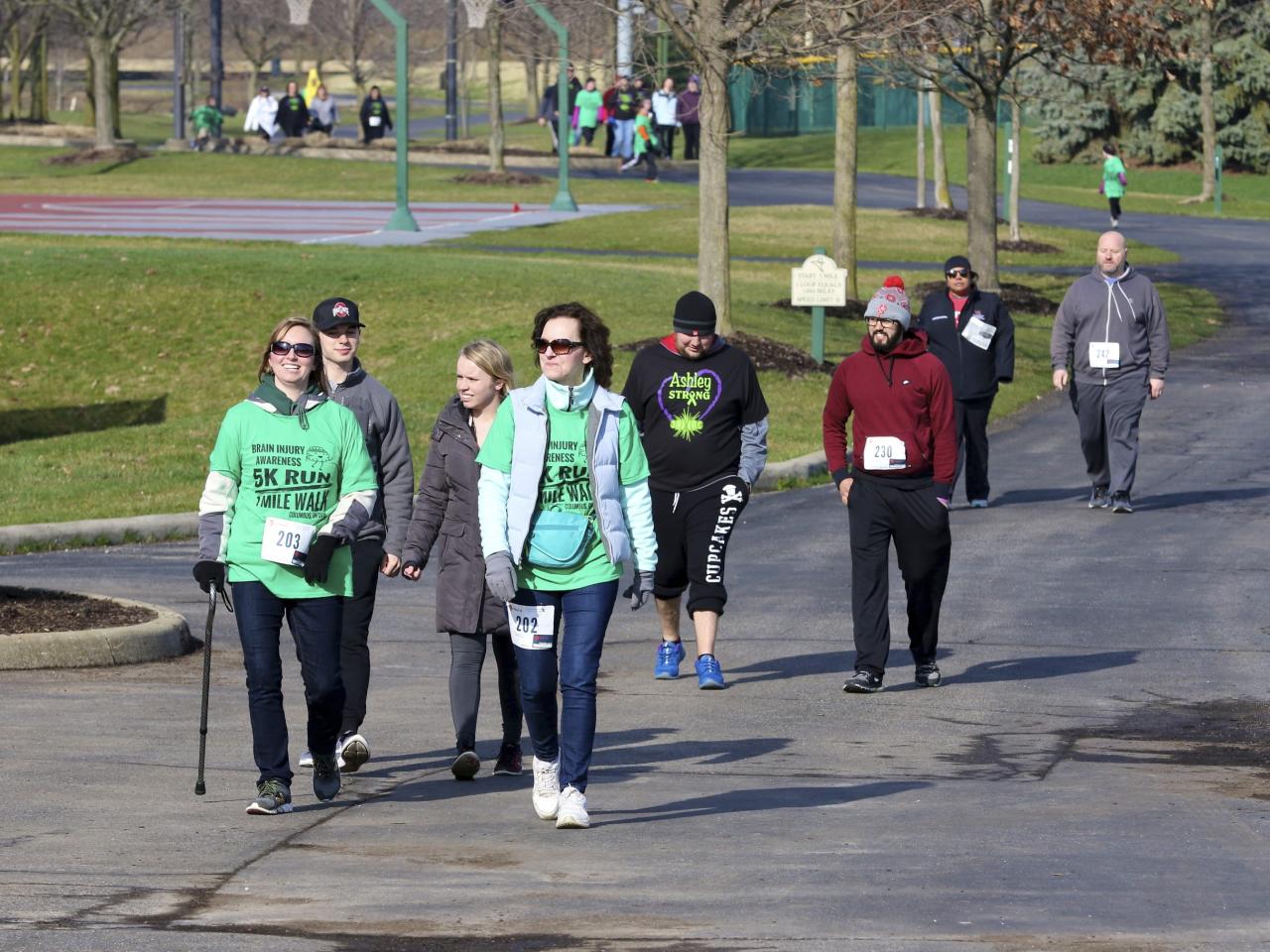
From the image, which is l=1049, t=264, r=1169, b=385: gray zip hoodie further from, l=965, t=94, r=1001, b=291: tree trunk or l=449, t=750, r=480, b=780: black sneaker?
Result: l=965, t=94, r=1001, b=291: tree trunk

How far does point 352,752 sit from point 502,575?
1560 millimetres

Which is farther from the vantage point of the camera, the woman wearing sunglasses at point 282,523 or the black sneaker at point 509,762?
the black sneaker at point 509,762

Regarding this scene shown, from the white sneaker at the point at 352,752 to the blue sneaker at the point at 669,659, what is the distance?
2746mm

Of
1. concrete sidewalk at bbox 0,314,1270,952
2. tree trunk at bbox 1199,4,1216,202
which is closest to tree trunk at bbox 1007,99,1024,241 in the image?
tree trunk at bbox 1199,4,1216,202

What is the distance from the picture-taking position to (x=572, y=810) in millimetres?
7938

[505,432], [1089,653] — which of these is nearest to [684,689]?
[1089,653]

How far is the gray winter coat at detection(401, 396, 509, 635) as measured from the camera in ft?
29.2

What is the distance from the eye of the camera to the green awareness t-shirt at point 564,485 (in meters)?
7.93

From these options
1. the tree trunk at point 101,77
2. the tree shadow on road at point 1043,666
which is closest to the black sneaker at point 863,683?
the tree shadow on road at point 1043,666

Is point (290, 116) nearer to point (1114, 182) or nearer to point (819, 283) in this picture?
point (1114, 182)

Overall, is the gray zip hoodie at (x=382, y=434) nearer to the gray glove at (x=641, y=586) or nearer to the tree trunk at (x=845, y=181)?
the gray glove at (x=641, y=586)

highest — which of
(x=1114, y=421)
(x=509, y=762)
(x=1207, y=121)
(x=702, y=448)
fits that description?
(x=1207, y=121)

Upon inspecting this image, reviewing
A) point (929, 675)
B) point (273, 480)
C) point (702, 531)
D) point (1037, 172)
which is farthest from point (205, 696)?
point (1037, 172)

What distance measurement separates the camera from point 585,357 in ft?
26.2
